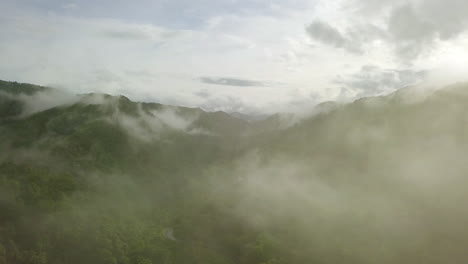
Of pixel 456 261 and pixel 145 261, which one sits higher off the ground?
pixel 456 261

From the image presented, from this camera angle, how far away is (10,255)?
544ft

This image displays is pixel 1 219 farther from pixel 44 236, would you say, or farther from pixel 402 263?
pixel 402 263

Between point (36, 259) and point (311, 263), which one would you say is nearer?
point (36, 259)

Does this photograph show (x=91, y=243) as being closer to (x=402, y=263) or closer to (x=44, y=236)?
(x=44, y=236)

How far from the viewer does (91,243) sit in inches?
7382

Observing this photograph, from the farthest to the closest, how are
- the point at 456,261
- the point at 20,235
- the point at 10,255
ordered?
the point at 456,261
the point at 20,235
the point at 10,255

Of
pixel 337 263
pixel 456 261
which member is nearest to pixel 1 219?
pixel 337 263

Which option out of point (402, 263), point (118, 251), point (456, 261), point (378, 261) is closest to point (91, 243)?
point (118, 251)

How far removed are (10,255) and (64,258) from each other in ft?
72.0

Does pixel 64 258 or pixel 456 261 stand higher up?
pixel 456 261

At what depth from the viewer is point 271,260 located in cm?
19325

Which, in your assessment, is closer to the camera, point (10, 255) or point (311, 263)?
point (10, 255)

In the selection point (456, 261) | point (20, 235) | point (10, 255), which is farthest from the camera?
point (456, 261)

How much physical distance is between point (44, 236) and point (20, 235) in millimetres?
11268
